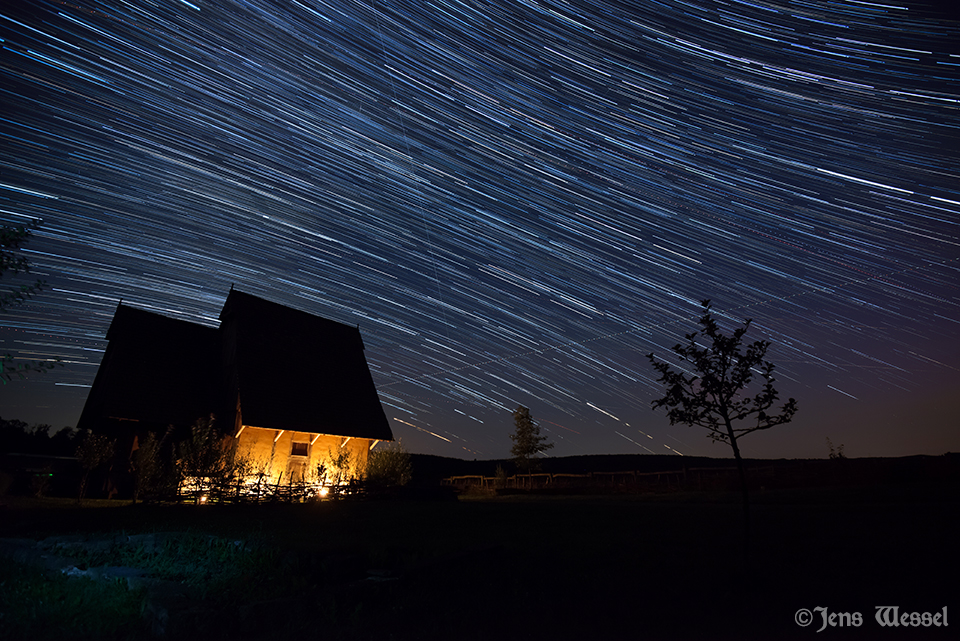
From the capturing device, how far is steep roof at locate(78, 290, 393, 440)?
29.1 meters

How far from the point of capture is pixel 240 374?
103ft

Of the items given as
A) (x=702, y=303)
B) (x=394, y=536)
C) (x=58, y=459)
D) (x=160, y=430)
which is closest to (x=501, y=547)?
(x=394, y=536)

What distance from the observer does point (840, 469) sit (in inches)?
1189

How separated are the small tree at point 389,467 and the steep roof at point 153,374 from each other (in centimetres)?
1088

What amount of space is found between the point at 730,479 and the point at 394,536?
26.6 metres

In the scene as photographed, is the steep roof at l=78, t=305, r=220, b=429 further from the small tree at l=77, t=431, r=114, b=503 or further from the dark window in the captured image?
the dark window

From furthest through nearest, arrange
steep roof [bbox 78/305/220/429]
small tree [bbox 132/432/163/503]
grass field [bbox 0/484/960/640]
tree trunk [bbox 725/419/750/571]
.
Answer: steep roof [bbox 78/305/220/429] → small tree [bbox 132/432/163/503] → tree trunk [bbox 725/419/750/571] → grass field [bbox 0/484/960/640]

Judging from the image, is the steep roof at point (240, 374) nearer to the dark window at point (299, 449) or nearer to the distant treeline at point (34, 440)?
the dark window at point (299, 449)

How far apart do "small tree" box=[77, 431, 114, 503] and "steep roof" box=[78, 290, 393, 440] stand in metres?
0.99

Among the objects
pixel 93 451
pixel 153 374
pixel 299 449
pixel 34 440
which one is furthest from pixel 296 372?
pixel 34 440

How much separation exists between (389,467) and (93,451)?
16.7 metres

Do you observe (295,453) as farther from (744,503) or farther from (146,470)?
(744,503)

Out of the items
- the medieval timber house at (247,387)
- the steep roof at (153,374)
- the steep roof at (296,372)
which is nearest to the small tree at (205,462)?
the medieval timber house at (247,387)

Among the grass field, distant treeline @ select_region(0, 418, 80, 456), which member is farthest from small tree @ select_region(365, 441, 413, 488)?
distant treeline @ select_region(0, 418, 80, 456)
